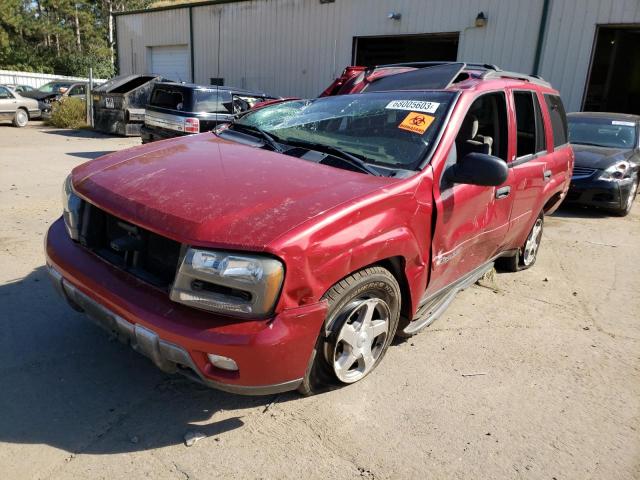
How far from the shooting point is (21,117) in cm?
1681

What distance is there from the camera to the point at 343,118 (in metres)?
3.34

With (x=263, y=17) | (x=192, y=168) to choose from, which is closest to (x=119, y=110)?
(x=263, y=17)

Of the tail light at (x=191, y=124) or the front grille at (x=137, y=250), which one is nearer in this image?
the front grille at (x=137, y=250)

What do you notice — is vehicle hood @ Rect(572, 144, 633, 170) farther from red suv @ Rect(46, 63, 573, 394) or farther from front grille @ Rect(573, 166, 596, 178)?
red suv @ Rect(46, 63, 573, 394)

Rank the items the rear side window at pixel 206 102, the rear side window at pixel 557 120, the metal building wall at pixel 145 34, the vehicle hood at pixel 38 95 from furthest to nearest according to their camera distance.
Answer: the metal building wall at pixel 145 34 < the vehicle hood at pixel 38 95 < the rear side window at pixel 206 102 < the rear side window at pixel 557 120

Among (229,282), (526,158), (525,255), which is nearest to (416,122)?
(526,158)

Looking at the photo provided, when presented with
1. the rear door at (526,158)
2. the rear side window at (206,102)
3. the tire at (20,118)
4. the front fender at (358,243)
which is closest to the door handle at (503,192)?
the rear door at (526,158)

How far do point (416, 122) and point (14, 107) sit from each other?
17.7 meters

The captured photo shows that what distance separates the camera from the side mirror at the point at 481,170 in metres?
2.75

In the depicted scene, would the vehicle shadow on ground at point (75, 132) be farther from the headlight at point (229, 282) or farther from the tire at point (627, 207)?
the headlight at point (229, 282)

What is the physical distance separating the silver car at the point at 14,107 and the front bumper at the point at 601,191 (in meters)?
17.2

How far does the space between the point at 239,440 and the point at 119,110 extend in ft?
40.5

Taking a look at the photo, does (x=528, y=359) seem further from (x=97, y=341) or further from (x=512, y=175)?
(x=97, y=341)

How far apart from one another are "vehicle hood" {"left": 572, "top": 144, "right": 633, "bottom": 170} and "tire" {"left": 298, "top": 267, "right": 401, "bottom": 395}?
6.38 meters
